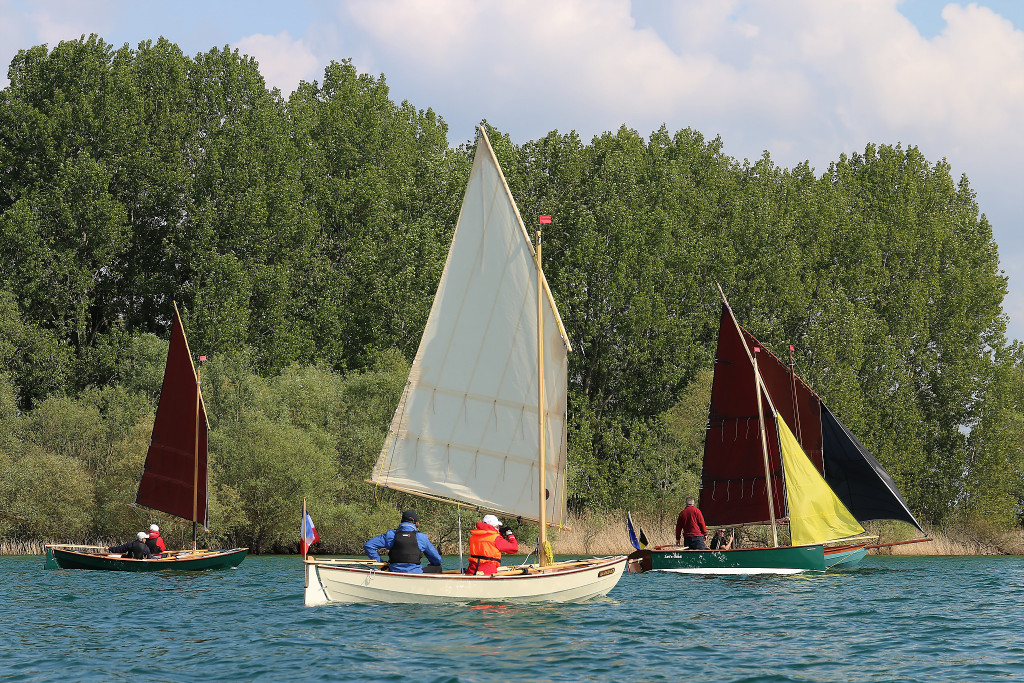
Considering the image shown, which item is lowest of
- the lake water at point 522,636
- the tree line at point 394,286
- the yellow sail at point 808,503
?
the lake water at point 522,636

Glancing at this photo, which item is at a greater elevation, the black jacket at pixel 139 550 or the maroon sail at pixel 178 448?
the maroon sail at pixel 178 448

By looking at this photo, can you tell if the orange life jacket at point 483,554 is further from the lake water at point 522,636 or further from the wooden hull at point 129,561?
the wooden hull at point 129,561

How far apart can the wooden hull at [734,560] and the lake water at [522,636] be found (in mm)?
3005

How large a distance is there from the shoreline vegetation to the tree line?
117 cm

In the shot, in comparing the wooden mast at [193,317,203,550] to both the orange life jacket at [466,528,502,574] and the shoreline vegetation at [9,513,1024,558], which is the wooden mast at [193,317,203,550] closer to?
the shoreline vegetation at [9,513,1024,558]

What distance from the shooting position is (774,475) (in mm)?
38938

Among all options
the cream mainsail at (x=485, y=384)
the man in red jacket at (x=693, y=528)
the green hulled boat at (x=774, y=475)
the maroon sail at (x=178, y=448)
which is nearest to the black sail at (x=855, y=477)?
the green hulled boat at (x=774, y=475)

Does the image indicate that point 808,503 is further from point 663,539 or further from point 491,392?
point 663,539

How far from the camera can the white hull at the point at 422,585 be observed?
24312mm

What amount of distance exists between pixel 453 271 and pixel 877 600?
13954 millimetres

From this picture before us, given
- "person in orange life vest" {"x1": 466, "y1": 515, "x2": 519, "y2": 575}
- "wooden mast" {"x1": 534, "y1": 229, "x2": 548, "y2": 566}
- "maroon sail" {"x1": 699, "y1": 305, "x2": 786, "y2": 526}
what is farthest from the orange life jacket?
"maroon sail" {"x1": 699, "y1": 305, "x2": 786, "y2": 526}

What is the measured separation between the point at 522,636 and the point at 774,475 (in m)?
19.9

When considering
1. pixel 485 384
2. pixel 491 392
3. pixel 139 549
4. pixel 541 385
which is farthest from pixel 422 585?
pixel 139 549

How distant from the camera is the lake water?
1786 centimetres
